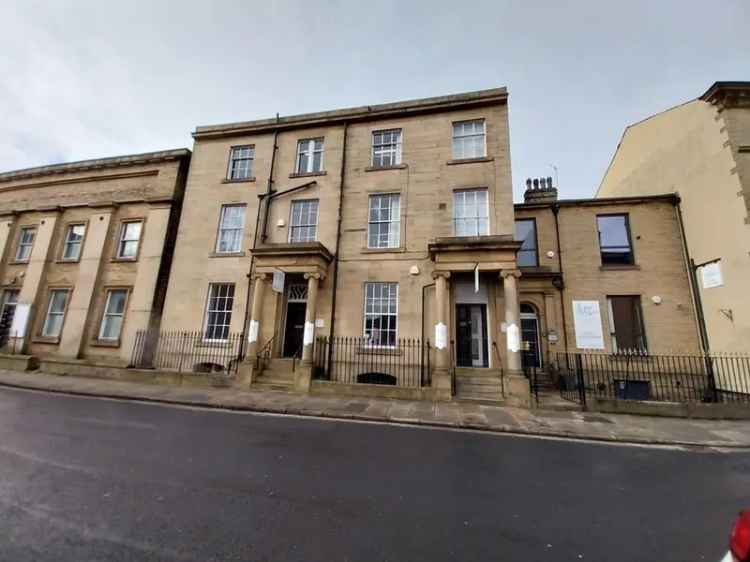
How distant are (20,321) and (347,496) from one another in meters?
20.7

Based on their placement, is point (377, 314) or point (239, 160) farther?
point (239, 160)

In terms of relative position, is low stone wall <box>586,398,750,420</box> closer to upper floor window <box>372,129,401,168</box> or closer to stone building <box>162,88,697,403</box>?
stone building <box>162,88,697,403</box>

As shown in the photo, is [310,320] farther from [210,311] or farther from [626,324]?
[626,324]

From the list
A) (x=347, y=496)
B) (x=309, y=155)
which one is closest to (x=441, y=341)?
(x=347, y=496)

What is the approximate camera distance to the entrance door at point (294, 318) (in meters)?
13.0

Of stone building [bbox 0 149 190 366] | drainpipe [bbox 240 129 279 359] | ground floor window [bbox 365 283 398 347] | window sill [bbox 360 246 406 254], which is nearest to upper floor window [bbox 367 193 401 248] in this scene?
window sill [bbox 360 246 406 254]

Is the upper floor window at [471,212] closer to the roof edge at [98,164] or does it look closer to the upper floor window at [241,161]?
the upper floor window at [241,161]

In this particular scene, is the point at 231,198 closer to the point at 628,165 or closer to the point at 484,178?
the point at 484,178

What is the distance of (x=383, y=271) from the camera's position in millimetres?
12531

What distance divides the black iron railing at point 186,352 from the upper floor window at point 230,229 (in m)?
3.94

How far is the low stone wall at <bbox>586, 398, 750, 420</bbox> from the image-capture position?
8.60m

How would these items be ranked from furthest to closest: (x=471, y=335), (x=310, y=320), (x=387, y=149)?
1. (x=387, y=149)
2. (x=471, y=335)
3. (x=310, y=320)

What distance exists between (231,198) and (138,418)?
33.7ft

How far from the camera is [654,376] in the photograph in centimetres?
1177
